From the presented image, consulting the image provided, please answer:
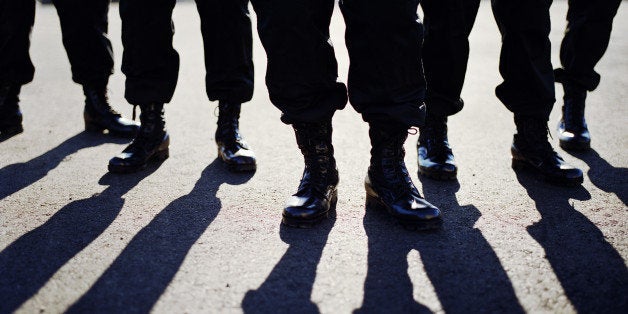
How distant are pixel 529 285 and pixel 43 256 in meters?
1.62

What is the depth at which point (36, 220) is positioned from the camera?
2051mm

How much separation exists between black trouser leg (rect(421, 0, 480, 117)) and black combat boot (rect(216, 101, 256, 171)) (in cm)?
95

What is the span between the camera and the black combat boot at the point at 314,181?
6.51 ft

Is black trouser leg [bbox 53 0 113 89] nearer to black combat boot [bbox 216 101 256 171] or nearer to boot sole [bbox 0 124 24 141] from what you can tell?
boot sole [bbox 0 124 24 141]

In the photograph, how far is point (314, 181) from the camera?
2.09m

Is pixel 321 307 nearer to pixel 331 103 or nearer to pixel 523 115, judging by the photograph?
pixel 331 103

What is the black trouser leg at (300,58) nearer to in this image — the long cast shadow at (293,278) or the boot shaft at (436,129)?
the long cast shadow at (293,278)

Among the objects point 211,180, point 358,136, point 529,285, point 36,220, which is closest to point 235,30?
point 211,180

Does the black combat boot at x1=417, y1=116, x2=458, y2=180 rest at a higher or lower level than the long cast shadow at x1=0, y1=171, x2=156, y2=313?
higher

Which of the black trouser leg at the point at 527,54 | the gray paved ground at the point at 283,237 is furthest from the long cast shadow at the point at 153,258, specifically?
the black trouser leg at the point at 527,54

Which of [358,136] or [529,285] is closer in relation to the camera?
[529,285]

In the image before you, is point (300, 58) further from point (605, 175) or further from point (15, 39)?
point (15, 39)

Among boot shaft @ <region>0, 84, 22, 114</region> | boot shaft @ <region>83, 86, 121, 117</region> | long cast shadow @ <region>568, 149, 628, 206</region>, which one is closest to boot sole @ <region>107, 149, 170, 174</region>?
Result: boot shaft @ <region>83, 86, 121, 117</region>

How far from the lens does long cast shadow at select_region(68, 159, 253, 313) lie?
4.95 ft
